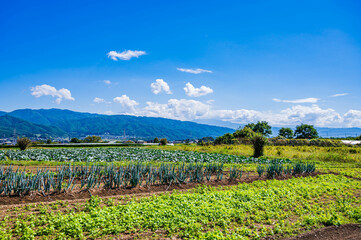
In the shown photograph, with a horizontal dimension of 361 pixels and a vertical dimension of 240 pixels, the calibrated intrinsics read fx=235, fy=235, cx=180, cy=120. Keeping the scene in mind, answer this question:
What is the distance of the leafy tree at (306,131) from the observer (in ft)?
327

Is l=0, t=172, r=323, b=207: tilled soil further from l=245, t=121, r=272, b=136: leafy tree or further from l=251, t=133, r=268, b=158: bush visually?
→ l=245, t=121, r=272, b=136: leafy tree

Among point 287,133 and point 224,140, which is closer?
point 224,140

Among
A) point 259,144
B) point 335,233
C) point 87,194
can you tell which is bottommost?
point 335,233

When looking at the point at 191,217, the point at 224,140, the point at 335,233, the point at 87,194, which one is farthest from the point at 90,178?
the point at 224,140

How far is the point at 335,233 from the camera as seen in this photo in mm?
6719

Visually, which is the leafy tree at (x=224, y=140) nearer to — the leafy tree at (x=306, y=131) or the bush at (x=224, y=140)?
the bush at (x=224, y=140)

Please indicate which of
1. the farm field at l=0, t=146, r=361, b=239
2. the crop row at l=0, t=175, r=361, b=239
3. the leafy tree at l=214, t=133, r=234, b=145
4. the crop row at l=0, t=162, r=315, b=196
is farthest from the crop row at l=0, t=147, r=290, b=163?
the leafy tree at l=214, t=133, r=234, b=145

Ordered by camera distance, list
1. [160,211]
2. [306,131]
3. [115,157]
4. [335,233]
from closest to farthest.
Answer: [335,233] < [160,211] < [115,157] < [306,131]

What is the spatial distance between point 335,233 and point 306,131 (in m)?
108

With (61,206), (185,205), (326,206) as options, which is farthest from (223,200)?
(61,206)

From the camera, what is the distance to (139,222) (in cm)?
643

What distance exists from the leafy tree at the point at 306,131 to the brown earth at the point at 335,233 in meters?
103

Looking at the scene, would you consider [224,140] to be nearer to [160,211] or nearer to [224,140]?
[224,140]

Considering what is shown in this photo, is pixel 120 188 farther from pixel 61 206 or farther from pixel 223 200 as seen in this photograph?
pixel 223 200
